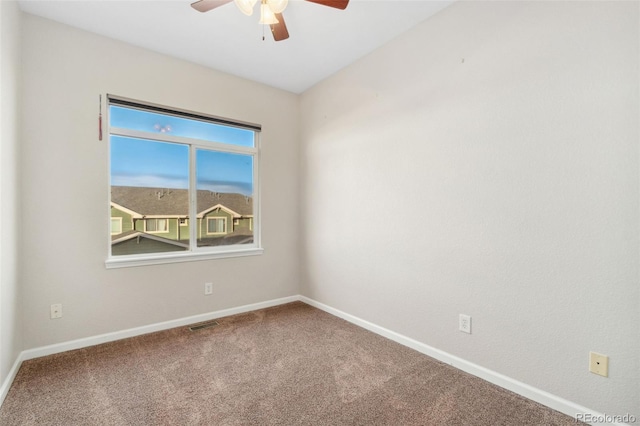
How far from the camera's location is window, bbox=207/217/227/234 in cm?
324

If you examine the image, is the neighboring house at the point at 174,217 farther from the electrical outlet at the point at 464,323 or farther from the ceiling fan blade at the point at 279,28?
the electrical outlet at the point at 464,323

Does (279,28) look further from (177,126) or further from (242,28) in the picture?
(177,126)

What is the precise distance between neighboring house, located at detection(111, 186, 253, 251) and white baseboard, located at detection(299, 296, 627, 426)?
176 centimetres

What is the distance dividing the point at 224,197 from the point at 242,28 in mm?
1687

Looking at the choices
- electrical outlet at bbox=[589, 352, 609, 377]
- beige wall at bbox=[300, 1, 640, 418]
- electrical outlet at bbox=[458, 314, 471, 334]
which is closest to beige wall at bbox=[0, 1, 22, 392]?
beige wall at bbox=[300, 1, 640, 418]

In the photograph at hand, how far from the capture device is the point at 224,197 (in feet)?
10.9

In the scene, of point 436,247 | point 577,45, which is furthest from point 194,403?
point 577,45

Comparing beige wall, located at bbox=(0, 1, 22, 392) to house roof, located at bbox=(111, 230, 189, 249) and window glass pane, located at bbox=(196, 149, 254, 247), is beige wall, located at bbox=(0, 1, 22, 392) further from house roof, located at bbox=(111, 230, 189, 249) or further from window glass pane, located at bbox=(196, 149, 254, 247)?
window glass pane, located at bbox=(196, 149, 254, 247)

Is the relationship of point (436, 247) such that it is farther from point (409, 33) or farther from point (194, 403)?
point (194, 403)

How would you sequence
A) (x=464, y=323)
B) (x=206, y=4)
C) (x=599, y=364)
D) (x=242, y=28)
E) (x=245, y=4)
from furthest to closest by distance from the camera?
(x=242, y=28)
(x=464, y=323)
(x=206, y=4)
(x=245, y=4)
(x=599, y=364)

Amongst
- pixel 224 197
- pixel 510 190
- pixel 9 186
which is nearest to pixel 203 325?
pixel 224 197

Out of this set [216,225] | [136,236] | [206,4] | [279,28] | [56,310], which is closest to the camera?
[206,4]

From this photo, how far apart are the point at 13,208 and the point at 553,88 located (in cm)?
353

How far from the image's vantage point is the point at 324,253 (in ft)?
11.1
